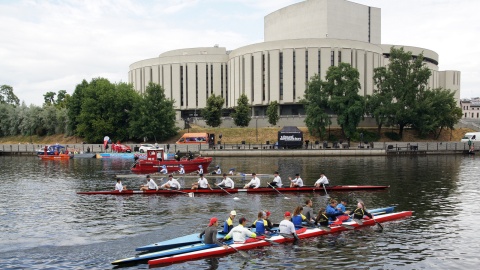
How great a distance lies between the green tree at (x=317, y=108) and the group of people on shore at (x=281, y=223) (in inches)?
2655

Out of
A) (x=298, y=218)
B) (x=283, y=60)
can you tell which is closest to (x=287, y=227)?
(x=298, y=218)

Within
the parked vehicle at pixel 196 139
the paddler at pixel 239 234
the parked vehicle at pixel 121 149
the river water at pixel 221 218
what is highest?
the parked vehicle at pixel 196 139

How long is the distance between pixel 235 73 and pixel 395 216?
354 ft

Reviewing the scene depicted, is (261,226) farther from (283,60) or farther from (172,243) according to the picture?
(283,60)

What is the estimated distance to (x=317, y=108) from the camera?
307 ft

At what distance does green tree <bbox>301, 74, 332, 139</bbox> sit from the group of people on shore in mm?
67426

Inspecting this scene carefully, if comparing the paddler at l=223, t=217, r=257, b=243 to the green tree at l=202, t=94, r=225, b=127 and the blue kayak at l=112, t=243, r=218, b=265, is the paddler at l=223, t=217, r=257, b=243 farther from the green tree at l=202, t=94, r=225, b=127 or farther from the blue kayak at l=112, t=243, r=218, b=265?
the green tree at l=202, t=94, r=225, b=127

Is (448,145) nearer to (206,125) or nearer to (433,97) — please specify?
(433,97)

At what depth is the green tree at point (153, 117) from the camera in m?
100

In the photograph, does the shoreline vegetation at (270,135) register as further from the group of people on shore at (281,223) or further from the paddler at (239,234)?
the paddler at (239,234)

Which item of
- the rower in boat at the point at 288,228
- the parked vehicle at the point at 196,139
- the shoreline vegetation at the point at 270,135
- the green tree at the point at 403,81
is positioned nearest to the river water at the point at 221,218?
the rower in boat at the point at 288,228

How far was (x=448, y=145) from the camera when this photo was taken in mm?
84688

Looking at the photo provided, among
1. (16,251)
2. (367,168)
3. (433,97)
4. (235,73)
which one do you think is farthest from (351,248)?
(235,73)

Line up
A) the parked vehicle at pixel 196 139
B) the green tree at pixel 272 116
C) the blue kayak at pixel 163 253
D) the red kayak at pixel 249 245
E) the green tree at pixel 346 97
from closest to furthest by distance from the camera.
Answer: the blue kayak at pixel 163 253 → the red kayak at pixel 249 245 → the parked vehicle at pixel 196 139 → the green tree at pixel 346 97 → the green tree at pixel 272 116
